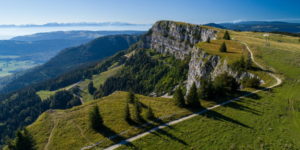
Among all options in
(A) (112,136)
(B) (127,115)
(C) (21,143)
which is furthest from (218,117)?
(C) (21,143)

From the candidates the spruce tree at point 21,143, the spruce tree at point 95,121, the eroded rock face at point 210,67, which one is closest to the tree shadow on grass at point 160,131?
the spruce tree at point 95,121

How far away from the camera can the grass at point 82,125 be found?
42906 mm

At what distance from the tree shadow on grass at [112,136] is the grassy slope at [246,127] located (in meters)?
2.68

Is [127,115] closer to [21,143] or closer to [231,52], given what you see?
[21,143]

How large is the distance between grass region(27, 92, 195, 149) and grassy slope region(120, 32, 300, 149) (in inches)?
269

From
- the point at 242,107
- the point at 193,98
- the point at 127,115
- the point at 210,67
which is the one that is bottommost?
the point at 127,115

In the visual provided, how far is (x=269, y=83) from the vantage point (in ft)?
188

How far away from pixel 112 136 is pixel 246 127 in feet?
109

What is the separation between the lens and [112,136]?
42.6 metres

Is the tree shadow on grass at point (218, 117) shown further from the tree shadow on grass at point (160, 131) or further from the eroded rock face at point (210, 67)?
the eroded rock face at point (210, 67)

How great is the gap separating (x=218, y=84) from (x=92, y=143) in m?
42.7

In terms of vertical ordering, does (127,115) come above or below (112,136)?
above

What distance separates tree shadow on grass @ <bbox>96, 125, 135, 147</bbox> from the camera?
3984 cm

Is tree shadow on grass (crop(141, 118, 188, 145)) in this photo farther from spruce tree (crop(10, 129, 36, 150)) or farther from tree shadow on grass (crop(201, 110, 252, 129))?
spruce tree (crop(10, 129, 36, 150))
